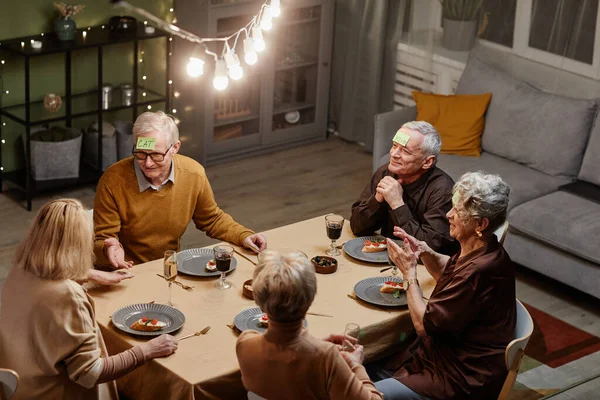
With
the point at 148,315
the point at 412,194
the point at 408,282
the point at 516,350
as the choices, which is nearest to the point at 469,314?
the point at 516,350

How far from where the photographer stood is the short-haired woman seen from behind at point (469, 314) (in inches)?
118

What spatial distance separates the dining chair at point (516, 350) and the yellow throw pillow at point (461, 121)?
264 cm

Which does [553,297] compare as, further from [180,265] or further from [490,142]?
[180,265]

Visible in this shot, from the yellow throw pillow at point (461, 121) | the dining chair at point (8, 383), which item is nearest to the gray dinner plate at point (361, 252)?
the dining chair at point (8, 383)

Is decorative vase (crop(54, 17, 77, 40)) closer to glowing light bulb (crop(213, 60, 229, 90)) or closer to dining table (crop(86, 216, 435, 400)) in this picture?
glowing light bulb (crop(213, 60, 229, 90))

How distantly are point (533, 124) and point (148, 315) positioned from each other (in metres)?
3.14

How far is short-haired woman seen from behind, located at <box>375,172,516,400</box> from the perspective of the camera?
3.01m

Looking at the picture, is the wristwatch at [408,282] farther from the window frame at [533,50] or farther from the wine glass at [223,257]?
the window frame at [533,50]

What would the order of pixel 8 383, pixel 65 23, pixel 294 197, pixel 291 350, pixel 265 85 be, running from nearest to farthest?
pixel 291 350
pixel 8 383
pixel 65 23
pixel 294 197
pixel 265 85

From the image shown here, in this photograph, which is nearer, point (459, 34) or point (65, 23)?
point (65, 23)

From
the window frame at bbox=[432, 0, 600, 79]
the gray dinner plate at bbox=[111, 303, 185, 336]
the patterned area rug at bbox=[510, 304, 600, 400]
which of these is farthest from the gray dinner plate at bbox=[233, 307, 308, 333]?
the window frame at bbox=[432, 0, 600, 79]

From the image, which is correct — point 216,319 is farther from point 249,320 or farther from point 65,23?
point 65,23

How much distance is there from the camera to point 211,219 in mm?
3857

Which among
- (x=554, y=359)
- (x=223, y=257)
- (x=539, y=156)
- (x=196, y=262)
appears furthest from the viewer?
(x=539, y=156)
